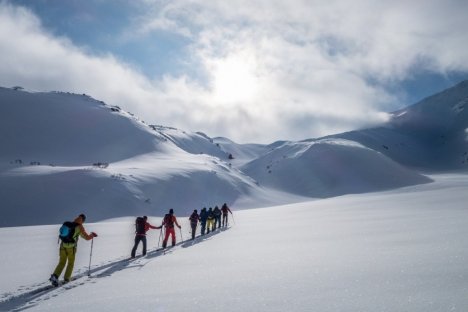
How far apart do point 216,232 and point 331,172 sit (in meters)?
74.1

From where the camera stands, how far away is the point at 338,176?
91.7 meters

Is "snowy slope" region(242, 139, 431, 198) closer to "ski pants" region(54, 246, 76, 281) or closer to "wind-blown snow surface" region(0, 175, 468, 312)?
"wind-blown snow surface" region(0, 175, 468, 312)

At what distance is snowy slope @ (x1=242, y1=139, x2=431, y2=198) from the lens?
85938 millimetres

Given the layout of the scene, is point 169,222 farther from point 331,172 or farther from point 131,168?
point 331,172

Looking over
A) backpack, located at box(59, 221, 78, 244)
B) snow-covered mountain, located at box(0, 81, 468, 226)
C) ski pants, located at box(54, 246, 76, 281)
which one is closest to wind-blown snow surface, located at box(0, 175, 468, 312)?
ski pants, located at box(54, 246, 76, 281)

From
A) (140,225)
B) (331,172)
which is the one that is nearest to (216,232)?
(140,225)

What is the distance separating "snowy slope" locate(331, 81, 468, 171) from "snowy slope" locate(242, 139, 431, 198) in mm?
44279

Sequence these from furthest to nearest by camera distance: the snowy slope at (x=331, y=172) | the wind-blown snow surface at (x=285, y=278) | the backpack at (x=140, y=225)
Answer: the snowy slope at (x=331, y=172) < the backpack at (x=140, y=225) < the wind-blown snow surface at (x=285, y=278)

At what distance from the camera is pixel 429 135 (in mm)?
166125

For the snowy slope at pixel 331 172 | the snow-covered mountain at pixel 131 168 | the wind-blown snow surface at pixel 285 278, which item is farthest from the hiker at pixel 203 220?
the snowy slope at pixel 331 172

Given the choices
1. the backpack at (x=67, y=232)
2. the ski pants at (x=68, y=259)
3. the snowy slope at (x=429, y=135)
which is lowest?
the ski pants at (x=68, y=259)

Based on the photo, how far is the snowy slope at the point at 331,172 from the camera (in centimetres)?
8594

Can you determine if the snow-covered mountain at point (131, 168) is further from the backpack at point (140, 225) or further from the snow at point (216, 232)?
the backpack at point (140, 225)

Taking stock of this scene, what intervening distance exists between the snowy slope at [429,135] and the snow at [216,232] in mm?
9204
